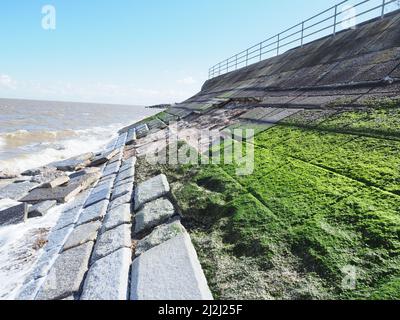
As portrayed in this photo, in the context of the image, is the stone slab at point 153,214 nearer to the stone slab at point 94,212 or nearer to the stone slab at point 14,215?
the stone slab at point 94,212

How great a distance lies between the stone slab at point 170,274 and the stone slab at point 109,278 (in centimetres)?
9

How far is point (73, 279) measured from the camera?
3043 millimetres

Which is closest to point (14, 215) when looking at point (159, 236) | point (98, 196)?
point (98, 196)

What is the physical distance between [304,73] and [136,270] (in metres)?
8.13

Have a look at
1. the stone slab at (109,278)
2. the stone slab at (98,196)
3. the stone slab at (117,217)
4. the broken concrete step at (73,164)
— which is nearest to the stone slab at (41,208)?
the stone slab at (98,196)

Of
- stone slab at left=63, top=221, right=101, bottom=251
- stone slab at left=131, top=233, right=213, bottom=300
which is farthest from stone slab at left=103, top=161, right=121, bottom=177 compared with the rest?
stone slab at left=131, top=233, right=213, bottom=300

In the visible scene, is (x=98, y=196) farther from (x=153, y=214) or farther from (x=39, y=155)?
(x=39, y=155)

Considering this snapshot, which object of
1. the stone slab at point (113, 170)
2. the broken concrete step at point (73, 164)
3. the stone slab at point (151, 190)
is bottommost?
the broken concrete step at point (73, 164)

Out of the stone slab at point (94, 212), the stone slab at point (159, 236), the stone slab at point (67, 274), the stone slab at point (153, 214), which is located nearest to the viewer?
the stone slab at point (67, 274)

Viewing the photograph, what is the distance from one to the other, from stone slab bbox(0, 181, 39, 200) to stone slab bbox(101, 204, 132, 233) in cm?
358

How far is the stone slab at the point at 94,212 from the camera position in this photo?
4.56m

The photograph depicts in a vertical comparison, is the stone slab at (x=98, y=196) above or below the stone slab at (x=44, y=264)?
above
